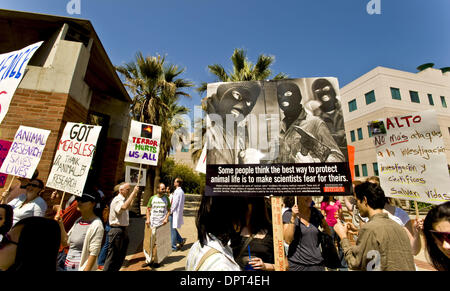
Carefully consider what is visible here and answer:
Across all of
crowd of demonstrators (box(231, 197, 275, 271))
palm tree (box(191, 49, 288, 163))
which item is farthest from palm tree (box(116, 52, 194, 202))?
crowd of demonstrators (box(231, 197, 275, 271))

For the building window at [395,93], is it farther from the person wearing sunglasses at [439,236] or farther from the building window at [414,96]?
the person wearing sunglasses at [439,236]

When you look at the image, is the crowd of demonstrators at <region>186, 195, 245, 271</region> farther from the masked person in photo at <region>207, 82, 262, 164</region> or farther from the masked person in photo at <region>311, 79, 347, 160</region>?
the masked person in photo at <region>311, 79, 347, 160</region>

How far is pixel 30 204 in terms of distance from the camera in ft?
9.57

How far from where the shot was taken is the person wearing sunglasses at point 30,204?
2838 mm

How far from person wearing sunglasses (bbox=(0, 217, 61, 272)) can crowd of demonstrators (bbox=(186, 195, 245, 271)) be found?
3.37 feet

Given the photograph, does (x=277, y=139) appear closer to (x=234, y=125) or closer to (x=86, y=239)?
(x=234, y=125)

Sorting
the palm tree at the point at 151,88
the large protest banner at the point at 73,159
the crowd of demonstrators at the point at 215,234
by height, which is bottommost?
the crowd of demonstrators at the point at 215,234

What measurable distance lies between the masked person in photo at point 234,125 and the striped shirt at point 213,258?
1301mm

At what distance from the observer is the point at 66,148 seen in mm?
3537

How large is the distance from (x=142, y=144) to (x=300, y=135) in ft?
11.1

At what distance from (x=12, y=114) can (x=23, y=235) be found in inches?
197

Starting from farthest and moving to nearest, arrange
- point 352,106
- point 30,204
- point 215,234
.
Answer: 1. point 352,106
2. point 30,204
3. point 215,234

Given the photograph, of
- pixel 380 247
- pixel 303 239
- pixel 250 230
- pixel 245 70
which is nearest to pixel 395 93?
pixel 245 70

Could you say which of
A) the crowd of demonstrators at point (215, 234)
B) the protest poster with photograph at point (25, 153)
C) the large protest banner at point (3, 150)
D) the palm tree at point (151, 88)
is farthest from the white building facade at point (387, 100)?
the large protest banner at point (3, 150)
